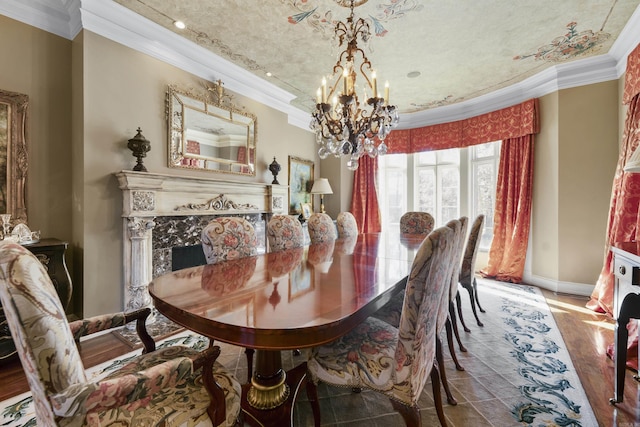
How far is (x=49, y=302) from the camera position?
0.73 m

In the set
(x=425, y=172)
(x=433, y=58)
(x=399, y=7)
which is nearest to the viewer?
(x=399, y=7)

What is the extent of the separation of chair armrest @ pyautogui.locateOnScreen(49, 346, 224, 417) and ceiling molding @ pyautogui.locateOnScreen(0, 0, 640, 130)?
2909mm

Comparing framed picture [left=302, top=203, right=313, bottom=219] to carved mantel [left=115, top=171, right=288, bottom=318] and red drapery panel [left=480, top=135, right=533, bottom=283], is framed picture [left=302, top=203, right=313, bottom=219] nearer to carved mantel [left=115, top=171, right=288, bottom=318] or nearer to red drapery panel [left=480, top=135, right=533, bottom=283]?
carved mantel [left=115, top=171, right=288, bottom=318]

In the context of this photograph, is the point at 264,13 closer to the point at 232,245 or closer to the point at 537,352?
the point at 232,245

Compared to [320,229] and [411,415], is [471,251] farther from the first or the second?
[411,415]

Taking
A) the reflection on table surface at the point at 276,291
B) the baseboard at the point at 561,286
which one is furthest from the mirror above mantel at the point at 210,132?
the baseboard at the point at 561,286

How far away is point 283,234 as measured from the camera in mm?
2482

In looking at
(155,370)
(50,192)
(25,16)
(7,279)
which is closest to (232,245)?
(155,370)

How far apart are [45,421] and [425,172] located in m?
5.54

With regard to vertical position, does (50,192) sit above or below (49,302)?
above

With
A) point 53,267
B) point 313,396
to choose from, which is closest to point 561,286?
point 313,396

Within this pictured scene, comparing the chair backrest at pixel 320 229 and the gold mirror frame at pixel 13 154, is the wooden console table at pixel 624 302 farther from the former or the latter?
the gold mirror frame at pixel 13 154

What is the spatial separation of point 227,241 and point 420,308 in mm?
1404

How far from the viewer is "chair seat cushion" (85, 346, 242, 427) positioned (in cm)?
86
